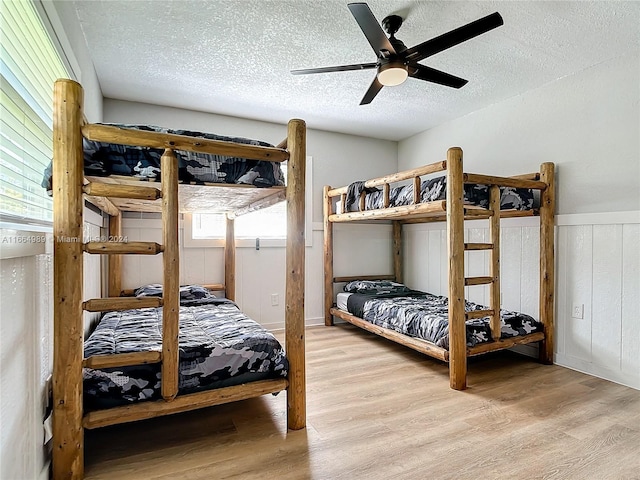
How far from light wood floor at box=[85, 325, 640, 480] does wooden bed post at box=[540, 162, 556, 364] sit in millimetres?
330

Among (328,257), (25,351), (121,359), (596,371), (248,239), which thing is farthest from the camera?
(328,257)

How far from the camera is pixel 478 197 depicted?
8.61 ft

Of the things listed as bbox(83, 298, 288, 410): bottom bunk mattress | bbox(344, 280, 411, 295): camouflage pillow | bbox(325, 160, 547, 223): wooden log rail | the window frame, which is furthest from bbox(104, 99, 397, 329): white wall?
bbox(83, 298, 288, 410): bottom bunk mattress

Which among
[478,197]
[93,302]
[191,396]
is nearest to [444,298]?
[478,197]

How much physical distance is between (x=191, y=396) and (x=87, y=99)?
2069 mm

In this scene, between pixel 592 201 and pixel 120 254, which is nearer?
pixel 120 254

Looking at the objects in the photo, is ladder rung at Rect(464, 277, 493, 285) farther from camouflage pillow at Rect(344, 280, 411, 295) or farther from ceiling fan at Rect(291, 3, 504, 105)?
camouflage pillow at Rect(344, 280, 411, 295)

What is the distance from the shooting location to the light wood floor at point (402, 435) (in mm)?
1540

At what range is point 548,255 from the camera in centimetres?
283

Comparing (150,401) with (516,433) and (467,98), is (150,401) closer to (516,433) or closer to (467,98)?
(516,433)

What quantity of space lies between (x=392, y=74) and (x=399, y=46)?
0.15 m

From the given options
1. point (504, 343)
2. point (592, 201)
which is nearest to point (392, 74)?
point (592, 201)

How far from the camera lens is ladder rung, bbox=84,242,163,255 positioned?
1.46 meters

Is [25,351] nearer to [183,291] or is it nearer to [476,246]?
[183,291]
